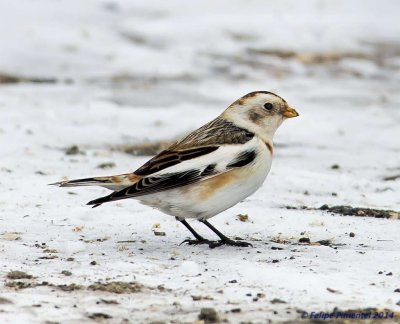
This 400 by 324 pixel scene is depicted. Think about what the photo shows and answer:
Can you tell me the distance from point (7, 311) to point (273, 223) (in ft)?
8.28

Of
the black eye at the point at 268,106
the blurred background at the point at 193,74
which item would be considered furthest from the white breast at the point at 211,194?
the blurred background at the point at 193,74

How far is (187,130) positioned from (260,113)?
3.72m

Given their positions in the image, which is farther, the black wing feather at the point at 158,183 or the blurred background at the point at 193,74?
the blurred background at the point at 193,74

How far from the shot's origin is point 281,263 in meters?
5.24

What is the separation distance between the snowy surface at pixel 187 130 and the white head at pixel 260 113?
0.68 metres

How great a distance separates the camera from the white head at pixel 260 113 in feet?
20.0

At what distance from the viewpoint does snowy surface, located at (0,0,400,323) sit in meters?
4.70

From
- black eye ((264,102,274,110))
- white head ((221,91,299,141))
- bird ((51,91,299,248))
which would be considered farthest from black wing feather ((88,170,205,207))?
black eye ((264,102,274,110))

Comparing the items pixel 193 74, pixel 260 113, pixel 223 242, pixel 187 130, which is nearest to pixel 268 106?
pixel 260 113

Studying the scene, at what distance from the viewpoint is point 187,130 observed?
9.84 metres

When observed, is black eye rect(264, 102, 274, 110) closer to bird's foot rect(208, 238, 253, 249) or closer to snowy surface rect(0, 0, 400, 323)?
snowy surface rect(0, 0, 400, 323)

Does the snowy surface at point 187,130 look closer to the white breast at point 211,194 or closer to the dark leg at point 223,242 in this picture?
the dark leg at point 223,242

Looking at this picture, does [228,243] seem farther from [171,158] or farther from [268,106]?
[268,106]

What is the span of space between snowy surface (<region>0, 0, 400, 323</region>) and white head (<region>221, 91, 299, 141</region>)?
2.23 feet
